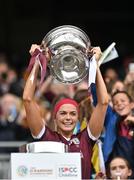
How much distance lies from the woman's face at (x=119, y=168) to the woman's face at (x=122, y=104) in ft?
2.10

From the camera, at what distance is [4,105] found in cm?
1336

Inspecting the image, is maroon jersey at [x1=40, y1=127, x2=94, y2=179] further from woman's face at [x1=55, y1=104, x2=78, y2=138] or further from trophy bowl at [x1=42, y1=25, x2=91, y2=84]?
trophy bowl at [x1=42, y1=25, x2=91, y2=84]

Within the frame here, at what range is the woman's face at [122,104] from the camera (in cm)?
1034

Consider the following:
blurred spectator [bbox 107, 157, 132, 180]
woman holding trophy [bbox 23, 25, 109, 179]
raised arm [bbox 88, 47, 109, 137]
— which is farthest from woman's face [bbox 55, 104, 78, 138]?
blurred spectator [bbox 107, 157, 132, 180]

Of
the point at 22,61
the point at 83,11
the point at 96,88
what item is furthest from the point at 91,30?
the point at 96,88

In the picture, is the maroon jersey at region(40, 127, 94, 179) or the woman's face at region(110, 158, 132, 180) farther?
the woman's face at region(110, 158, 132, 180)

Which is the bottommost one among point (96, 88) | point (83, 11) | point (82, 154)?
point (82, 154)

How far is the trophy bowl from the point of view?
869cm

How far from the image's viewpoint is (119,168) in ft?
32.2

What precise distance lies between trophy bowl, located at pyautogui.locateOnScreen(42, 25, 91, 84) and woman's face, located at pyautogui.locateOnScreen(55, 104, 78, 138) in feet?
1.05

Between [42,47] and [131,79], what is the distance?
2.43 metres

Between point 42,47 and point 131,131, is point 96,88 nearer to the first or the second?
point 42,47

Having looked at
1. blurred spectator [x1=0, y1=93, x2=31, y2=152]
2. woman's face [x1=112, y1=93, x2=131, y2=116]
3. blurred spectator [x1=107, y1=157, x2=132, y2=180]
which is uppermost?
blurred spectator [x1=0, y1=93, x2=31, y2=152]

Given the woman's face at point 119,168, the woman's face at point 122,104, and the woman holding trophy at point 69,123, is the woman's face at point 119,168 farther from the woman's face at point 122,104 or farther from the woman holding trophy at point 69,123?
the woman holding trophy at point 69,123
